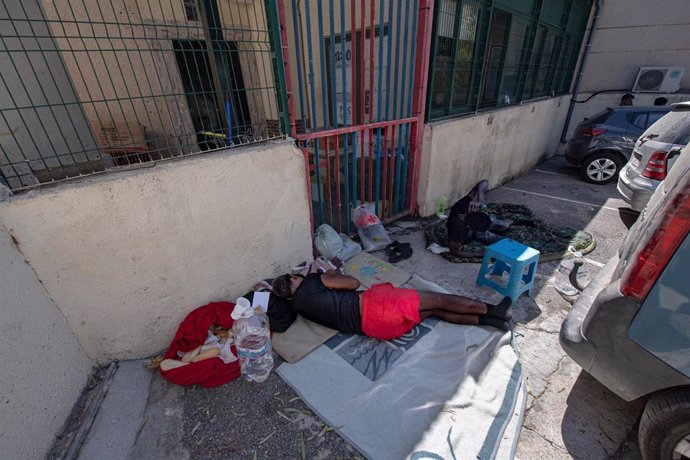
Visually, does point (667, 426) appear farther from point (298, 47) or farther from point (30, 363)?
point (298, 47)

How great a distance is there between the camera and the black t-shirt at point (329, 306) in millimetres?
2766

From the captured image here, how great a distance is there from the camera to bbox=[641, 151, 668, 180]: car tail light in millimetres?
4086

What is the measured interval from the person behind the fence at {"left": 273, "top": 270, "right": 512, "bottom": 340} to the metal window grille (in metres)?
2.91

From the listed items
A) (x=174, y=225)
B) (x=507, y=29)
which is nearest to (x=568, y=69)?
(x=507, y=29)

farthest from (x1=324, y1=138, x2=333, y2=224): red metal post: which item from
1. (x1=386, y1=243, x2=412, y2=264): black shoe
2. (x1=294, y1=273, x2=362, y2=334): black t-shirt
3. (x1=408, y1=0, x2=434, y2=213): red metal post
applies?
(x1=294, y1=273, x2=362, y2=334): black t-shirt

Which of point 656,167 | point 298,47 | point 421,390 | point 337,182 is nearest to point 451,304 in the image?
point 421,390

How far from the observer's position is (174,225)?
255 centimetres

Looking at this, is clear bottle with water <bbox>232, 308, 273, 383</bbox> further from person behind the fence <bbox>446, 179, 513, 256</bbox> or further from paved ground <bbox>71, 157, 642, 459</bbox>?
person behind the fence <bbox>446, 179, 513, 256</bbox>

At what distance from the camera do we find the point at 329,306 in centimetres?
277

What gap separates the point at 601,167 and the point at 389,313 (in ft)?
22.3

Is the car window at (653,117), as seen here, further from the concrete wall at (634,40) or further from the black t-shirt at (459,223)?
the black t-shirt at (459,223)

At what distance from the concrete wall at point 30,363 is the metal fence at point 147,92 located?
2.15ft

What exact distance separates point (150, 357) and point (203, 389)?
2.24 ft

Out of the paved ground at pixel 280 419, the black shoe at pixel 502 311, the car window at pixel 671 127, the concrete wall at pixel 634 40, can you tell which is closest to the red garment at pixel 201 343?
the paved ground at pixel 280 419
